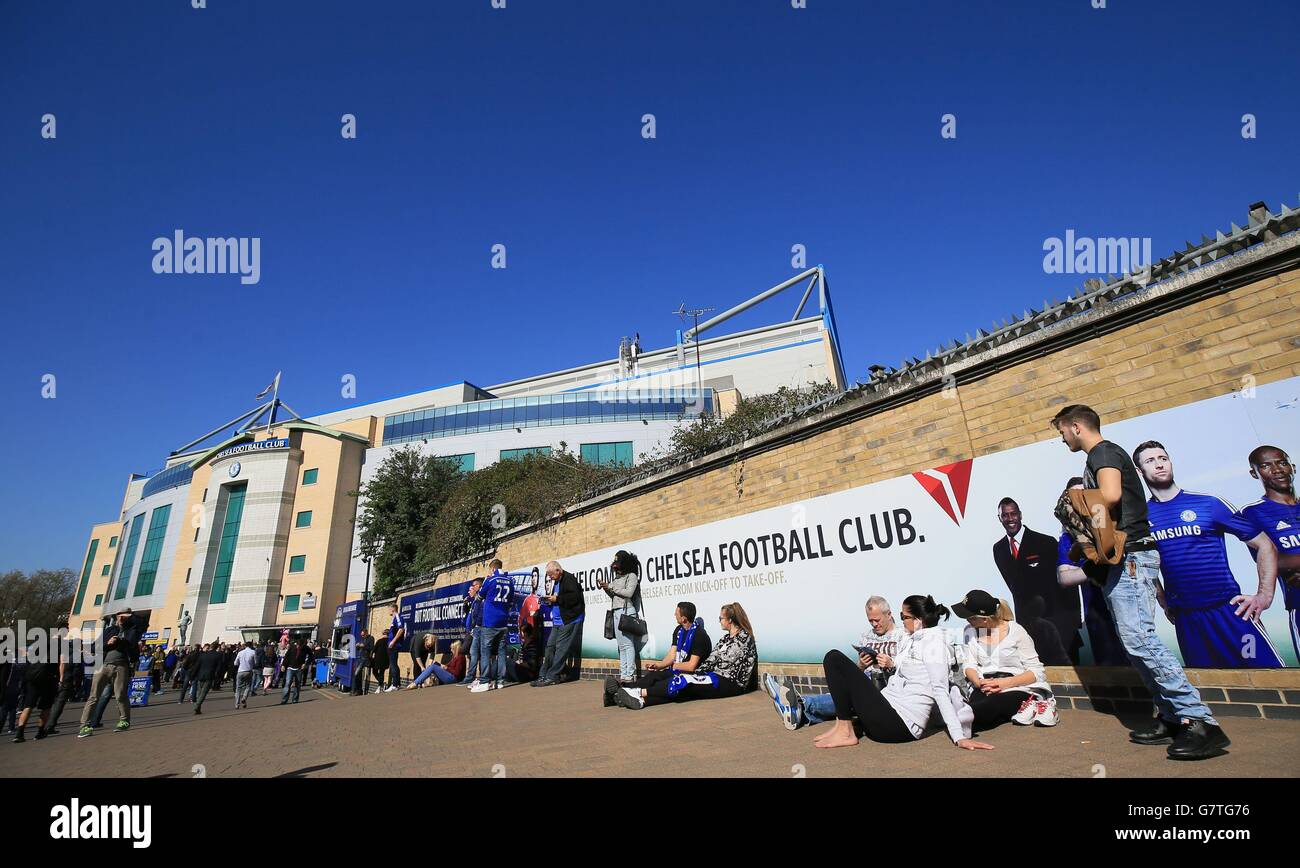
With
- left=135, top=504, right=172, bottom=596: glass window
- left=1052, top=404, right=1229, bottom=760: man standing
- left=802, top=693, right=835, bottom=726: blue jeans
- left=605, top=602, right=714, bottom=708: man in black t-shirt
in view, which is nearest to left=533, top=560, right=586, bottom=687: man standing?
left=605, top=602, right=714, bottom=708: man in black t-shirt

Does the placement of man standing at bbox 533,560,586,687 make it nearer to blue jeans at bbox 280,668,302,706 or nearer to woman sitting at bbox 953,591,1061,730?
woman sitting at bbox 953,591,1061,730

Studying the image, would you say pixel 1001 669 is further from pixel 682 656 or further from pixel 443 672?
pixel 443 672

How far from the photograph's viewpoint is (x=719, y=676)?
681 centimetres

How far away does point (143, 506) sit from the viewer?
5556 cm

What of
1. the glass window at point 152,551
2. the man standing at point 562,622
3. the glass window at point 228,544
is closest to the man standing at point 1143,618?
the man standing at point 562,622

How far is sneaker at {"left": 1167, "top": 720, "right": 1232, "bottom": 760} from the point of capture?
3.00 meters

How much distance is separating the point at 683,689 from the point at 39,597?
319 ft

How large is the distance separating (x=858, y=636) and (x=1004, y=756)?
Answer: 2627 millimetres

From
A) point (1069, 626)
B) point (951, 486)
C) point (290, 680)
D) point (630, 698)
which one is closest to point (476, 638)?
point (630, 698)
